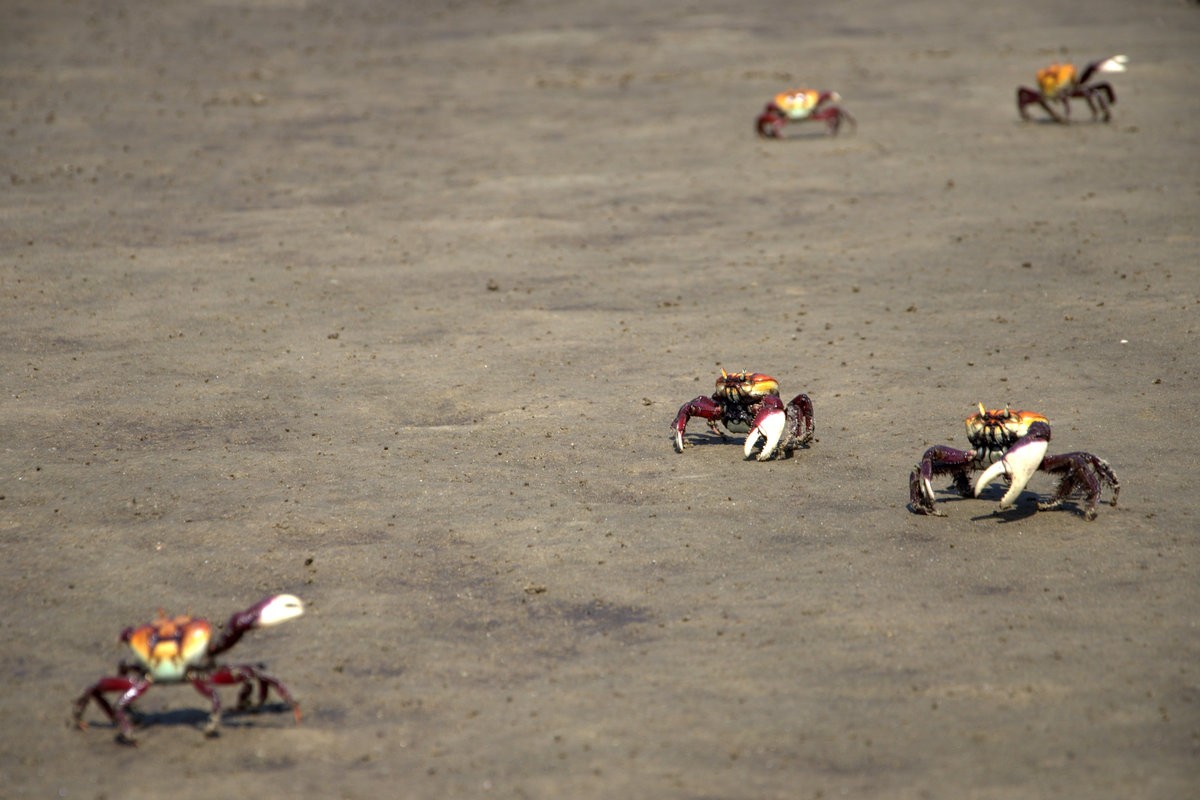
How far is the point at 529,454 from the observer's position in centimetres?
1125

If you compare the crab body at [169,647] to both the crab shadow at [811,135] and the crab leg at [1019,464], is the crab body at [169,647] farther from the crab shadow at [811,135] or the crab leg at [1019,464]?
the crab shadow at [811,135]

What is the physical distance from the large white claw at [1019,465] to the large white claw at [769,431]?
6.17 ft

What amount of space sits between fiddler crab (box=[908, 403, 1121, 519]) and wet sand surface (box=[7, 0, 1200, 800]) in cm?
23

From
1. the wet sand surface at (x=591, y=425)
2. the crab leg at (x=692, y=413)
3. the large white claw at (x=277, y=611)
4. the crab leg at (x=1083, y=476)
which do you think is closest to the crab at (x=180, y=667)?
the large white claw at (x=277, y=611)

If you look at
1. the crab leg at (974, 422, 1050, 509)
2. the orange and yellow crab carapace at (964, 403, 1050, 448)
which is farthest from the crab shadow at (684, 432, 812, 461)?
the crab leg at (974, 422, 1050, 509)

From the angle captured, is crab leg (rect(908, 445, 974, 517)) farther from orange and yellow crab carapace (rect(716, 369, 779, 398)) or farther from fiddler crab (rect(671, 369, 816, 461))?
orange and yellow crab carapace (rect(716, 369, 779, 398))

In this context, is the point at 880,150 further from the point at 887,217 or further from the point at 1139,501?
the point at 1139,501

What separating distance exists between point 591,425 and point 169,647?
554 centimetres

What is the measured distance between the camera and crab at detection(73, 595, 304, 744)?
691 cm

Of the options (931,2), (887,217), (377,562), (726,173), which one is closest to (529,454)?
(377,562)

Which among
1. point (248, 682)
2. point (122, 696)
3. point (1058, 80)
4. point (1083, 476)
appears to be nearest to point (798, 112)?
point (1058, 80)

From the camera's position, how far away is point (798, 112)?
873 inches

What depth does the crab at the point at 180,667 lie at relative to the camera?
22.7 feet

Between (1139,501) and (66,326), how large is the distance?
1096 cm
